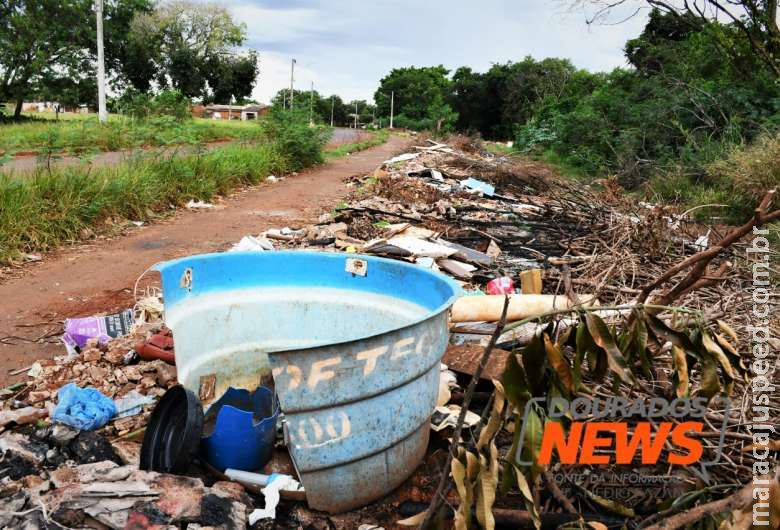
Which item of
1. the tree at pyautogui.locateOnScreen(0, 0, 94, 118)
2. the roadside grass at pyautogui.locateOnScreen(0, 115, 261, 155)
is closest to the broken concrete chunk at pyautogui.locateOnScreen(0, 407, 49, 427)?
the roadside grass at pyautogui.locateOnScreen(0, 115, 261, 155)

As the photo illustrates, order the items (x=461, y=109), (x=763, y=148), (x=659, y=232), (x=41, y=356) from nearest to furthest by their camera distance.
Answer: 1. (x=41, y=356)
2. (x=659, y=232)
3. (x=763, y=148)
4. (x=461, y=109)

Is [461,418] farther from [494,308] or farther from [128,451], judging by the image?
[494,308]

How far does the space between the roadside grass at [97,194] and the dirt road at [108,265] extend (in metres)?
0.25

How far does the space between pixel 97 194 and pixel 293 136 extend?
666 cm

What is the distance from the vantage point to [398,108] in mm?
55281

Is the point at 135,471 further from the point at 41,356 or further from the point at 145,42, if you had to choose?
the point at 145,42

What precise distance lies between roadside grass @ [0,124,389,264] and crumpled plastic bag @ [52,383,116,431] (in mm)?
3304

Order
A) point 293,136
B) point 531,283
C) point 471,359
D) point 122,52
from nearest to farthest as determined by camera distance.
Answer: point 471,359 → point 531,283 → point 293,136 → point 122,52

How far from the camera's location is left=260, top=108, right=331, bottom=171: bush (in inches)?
498

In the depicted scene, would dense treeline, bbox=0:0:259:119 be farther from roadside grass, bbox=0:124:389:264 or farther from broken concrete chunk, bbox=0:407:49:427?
broken concrete chunk, bbox=0:407:49:427

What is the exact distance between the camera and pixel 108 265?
5375mm

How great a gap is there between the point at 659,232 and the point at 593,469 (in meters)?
3.33

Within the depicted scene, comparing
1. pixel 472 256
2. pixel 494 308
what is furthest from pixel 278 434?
pixel 472 256

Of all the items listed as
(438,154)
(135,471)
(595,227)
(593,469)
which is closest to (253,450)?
(135,471)
